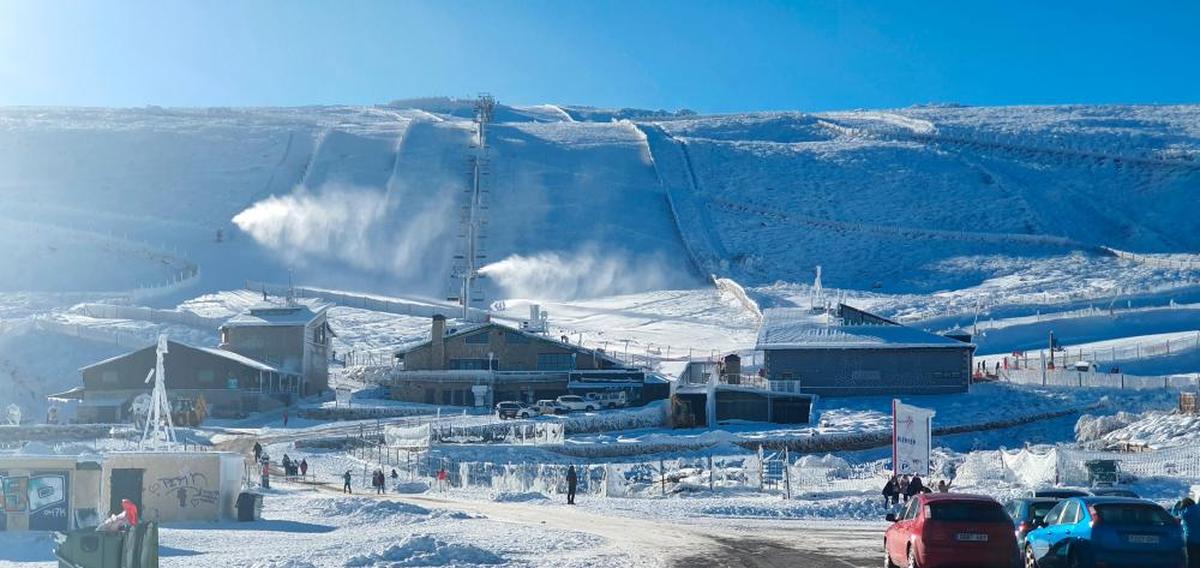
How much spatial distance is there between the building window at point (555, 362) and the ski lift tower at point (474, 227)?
1179cm

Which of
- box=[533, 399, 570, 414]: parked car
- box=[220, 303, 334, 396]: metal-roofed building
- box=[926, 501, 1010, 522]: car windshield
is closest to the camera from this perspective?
box=[926, 501, 1010, 522]: car windshield

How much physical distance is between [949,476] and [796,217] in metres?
67.8

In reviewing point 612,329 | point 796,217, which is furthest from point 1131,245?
point 612,329

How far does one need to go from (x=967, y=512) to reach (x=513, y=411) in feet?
114

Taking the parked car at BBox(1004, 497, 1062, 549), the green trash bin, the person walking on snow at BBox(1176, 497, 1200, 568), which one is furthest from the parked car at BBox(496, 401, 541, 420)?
the green trash bin

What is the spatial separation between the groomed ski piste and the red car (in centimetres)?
333

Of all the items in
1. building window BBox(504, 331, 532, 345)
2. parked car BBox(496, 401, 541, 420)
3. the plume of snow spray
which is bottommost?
parked car BBox(496, 401, 541, 420)

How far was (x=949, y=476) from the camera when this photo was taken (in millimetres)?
38156

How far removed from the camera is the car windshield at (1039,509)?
21297mm

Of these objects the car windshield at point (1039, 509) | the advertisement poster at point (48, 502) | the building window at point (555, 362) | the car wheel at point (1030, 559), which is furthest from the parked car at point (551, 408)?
the car wheel at point (1030, 559)

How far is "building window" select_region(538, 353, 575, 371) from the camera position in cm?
5834

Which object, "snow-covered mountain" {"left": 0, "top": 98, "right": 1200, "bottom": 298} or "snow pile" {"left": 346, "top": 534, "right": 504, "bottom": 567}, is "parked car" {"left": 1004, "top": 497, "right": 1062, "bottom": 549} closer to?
"snow pile" {"left": 346, "top": 534, "right": 504, "bottom": 567}

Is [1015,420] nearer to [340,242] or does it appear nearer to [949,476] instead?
[949,476]

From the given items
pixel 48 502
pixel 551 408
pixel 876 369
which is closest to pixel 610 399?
pixel 551 408
